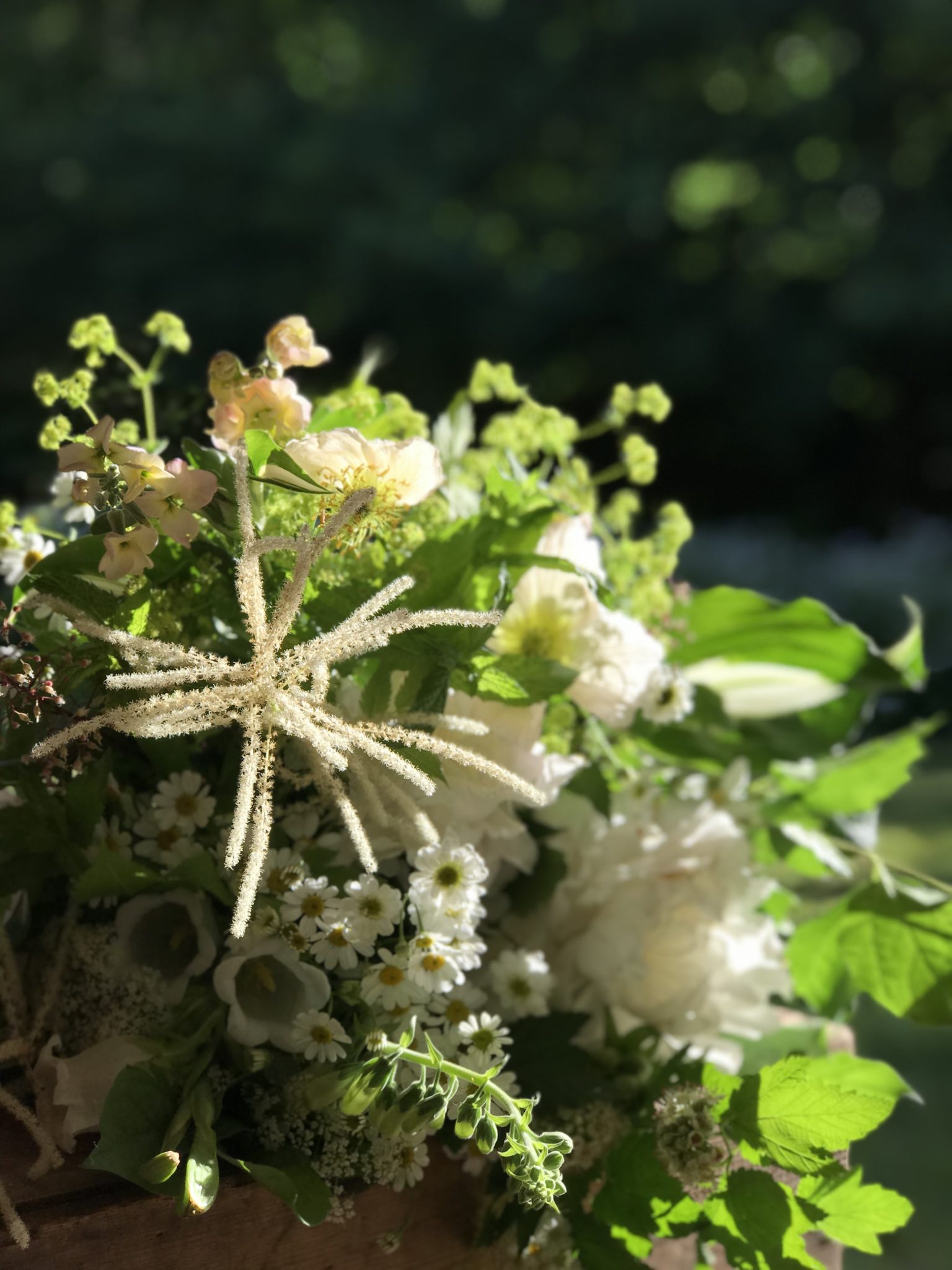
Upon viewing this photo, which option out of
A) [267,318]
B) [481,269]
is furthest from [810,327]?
[267,318]

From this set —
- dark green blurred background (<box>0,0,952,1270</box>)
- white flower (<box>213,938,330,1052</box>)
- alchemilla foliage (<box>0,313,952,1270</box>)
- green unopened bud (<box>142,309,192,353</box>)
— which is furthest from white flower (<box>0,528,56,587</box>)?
dark green blurred background (<box>0,0,952,1270</box>)

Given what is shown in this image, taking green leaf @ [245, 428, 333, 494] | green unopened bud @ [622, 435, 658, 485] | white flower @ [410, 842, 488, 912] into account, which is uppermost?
green unopened bud @ [622, 435, 658, 485]

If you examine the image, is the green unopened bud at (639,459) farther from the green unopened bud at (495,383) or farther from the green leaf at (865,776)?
the green leaf at (865,776)

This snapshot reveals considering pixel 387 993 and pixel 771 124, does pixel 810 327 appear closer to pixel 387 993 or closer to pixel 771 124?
pixel 771 124

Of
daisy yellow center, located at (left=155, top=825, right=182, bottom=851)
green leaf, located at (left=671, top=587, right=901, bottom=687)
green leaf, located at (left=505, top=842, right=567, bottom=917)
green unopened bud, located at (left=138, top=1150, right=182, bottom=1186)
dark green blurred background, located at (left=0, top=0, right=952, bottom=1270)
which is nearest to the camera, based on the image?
green unopened bud, located at (left=138, top=1150, right=182, bottom=1186)

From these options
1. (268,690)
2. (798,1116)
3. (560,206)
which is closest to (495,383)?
(268,690)

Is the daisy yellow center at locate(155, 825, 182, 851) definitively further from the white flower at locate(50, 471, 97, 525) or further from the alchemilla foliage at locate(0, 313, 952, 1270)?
the white flower at locate(50, 471, 97, 525)

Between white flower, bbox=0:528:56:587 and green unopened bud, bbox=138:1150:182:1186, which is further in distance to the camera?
white flower, bbox=0:528:56:587

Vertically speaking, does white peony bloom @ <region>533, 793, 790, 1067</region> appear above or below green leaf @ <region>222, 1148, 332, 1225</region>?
above

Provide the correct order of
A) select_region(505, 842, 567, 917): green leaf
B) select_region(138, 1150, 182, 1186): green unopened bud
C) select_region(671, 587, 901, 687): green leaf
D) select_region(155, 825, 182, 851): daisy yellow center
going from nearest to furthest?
select_region(138, 1150, 182, 1186): green unopened bud
select_region(155, 825, 182, 851): daisy yellow center
select_region(505, 842, 567, 917): green leaf
select_region(671, 587, 901, 687): green leaf
